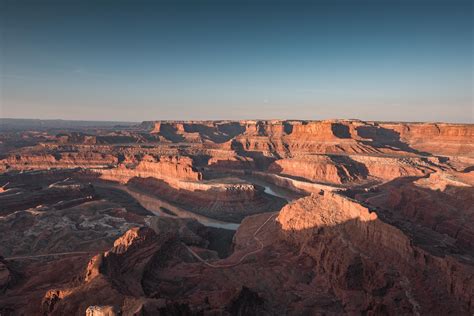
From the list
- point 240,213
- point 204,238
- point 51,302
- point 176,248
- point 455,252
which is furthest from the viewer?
point 240,213

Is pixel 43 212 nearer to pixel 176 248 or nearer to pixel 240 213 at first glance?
pixel 176 248

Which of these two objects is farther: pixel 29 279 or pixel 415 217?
pixel 415 217

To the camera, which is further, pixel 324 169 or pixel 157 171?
pixel 324 169

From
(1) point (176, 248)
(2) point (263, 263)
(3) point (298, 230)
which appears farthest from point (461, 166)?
(1) point (176, 248)

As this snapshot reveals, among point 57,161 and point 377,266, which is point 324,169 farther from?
point 57,161

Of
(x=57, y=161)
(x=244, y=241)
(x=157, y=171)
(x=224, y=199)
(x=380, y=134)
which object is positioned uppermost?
(x=380, y=134)

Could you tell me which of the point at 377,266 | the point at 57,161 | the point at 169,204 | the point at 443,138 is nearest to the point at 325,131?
the point at 443,138
